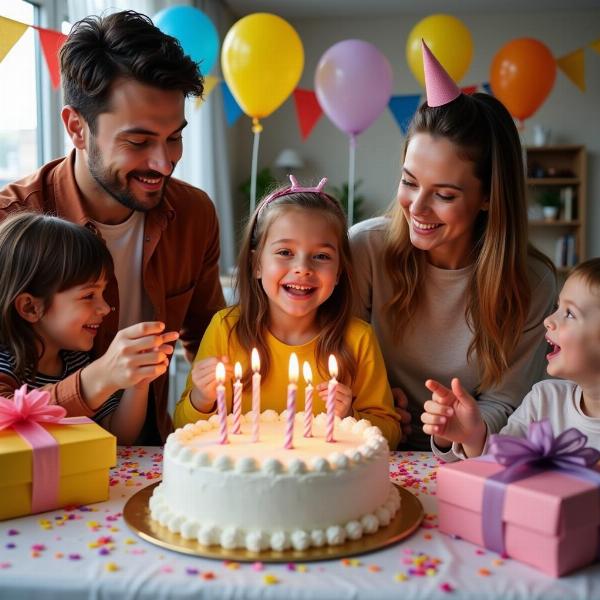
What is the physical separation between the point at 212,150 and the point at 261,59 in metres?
3.06

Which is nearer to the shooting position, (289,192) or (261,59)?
(289,192)

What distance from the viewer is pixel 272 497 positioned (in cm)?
133

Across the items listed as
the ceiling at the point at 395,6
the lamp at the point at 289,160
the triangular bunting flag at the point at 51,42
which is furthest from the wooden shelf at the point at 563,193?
the triangular bunting flag at the point at 51,42

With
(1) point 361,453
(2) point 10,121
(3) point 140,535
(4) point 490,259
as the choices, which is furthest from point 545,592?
(2) point 10,121

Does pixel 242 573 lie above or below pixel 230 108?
below

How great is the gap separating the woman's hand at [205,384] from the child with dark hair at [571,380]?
564 mm

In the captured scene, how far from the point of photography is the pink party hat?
216cm

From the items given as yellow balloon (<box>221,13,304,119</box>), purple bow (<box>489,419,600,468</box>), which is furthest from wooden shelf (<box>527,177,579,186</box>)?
purple bow (<box>489,419,600,468</box>)

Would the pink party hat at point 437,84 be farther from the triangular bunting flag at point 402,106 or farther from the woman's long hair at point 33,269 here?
the triangular bunting flag at point 402,106

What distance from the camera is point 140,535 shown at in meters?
1.34

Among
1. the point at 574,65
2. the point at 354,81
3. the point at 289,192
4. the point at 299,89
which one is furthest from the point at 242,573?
the point at 574,65

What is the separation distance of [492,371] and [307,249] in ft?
2.19

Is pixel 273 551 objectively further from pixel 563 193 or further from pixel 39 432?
pixel 563 193

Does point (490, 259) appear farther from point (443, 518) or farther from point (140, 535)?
point (140, 535)
